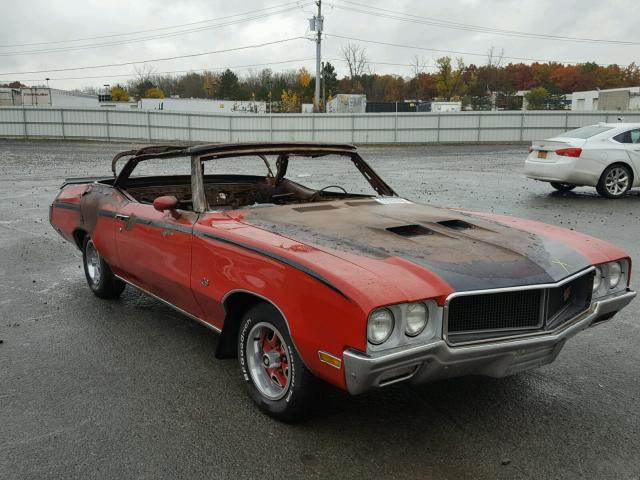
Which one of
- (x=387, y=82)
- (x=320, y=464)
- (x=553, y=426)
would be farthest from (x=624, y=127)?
(x=387, y=82)

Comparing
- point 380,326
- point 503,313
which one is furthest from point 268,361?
point 503,313

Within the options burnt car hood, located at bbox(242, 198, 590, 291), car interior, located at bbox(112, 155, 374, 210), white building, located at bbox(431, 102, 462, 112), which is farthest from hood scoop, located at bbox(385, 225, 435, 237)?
white building, located at bbox(431, 102, 462, 112)

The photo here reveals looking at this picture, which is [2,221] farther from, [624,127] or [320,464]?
[624,127]

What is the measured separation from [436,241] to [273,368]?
1.12 meters

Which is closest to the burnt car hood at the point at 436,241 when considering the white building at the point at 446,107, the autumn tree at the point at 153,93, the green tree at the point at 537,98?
the white building at the point at 446,107

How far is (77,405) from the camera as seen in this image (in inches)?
128

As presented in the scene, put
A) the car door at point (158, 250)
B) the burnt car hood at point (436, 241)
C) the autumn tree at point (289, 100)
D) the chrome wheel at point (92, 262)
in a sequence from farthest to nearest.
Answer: the autumn tree at point (289, 100) < the chrome wheel at point (92, 262) < the car door at point (158, 250) < the burnt car hood at point (436, 241)

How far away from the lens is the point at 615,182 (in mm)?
11758

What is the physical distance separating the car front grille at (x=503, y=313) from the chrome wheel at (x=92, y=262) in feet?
11.9

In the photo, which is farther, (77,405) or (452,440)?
(77,405)

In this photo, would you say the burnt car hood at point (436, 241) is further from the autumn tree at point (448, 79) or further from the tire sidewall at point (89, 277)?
the autumn tree at point (448, 79)

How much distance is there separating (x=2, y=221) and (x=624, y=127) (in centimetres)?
1177

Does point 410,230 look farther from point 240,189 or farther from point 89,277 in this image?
point 89,277

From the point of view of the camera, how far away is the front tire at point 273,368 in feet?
9.37
